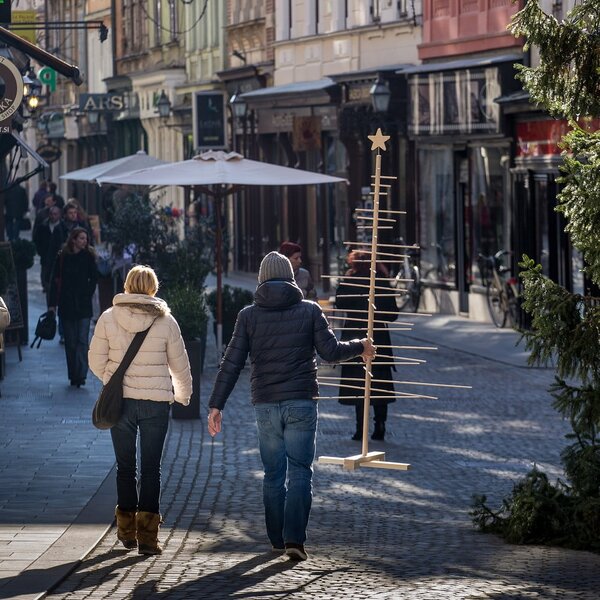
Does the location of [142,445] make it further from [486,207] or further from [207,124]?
[207,124]

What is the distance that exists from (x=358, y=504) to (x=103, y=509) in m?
1.65

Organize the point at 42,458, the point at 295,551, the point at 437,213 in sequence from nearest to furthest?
the point at 295,551, the point at 42,458, the point at 437,213

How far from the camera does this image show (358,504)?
12.0m

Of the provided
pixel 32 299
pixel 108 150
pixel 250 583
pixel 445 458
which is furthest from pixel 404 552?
pixel 108 150

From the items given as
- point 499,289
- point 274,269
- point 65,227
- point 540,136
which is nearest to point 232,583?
point 274,269

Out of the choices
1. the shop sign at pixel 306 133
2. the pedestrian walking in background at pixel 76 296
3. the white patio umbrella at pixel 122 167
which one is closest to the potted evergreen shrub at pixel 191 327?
the pedestrian walking in background at pixel 76 296

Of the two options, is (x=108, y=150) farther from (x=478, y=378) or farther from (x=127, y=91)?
(x=478, y=378)

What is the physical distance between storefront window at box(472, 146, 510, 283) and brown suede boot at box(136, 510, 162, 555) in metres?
18.5

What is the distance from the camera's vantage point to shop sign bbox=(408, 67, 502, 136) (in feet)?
91.6

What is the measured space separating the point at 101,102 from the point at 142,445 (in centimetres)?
4952

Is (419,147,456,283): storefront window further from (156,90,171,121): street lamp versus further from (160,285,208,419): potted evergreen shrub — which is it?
(156,90,171,121): street lamp

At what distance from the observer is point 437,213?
31.4 meters

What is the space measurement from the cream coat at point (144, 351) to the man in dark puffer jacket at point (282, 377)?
0.38 meters

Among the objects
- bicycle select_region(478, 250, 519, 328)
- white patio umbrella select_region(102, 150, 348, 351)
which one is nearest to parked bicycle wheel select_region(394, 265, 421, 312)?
bicycle select_region(478, 250, 519, 328)
